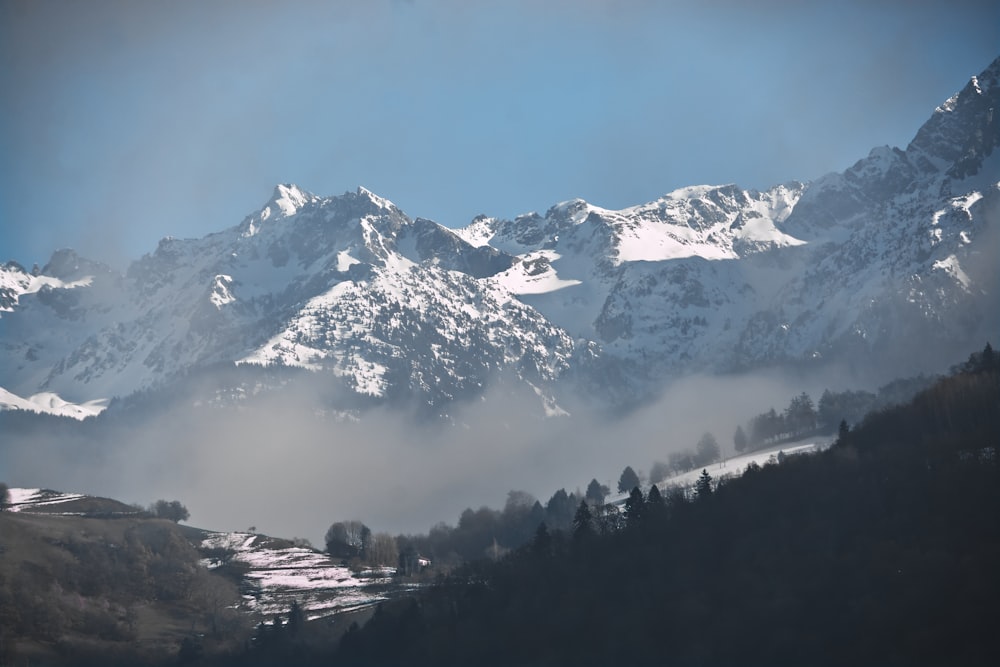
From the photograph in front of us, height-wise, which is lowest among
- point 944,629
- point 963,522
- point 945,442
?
point 944,629

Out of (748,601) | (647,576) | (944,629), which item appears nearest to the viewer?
(944,629)

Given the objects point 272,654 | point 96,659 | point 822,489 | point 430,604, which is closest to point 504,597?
point 430,604

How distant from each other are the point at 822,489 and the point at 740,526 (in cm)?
1455

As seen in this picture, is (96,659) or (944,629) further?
(96,659)

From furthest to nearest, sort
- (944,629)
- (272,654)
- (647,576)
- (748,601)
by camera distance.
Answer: (272,654)
(647,576)
(748,601)
(944,629)

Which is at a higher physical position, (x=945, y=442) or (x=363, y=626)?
(x=945, y=442)

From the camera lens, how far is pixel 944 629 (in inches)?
5335

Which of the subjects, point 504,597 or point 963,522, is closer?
point 963,522

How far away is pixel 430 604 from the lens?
197m

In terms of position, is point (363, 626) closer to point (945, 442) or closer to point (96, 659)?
point (96, 659)

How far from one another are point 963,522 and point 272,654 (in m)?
105

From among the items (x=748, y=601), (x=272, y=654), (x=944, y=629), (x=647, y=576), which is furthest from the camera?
(x=272, y=654)

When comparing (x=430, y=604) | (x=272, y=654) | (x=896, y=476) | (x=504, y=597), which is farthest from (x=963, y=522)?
(x=272, y=654)

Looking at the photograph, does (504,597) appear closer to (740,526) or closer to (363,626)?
(363,626)
